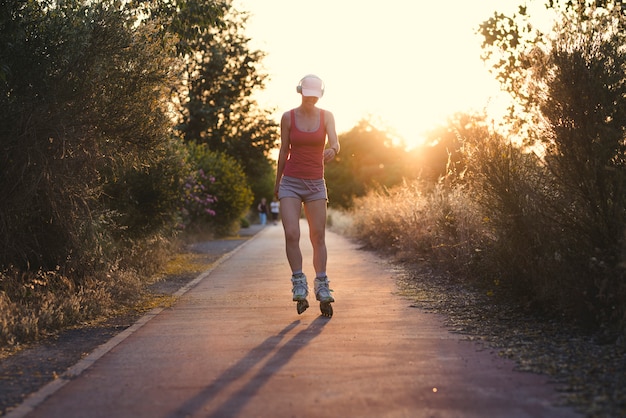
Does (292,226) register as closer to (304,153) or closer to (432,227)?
(304,153)

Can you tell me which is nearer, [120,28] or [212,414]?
[212,414]

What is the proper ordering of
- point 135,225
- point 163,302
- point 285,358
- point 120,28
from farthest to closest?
point 135,225, point 163,302, point 120,28, point 285,358

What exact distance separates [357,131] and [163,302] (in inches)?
3564

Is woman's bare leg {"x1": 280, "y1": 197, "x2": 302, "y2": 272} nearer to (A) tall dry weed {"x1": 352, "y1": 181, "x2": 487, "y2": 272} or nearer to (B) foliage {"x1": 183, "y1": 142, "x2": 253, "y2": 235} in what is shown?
(A) tall dry weed {"x1": 352, "y1": 181, "x2": 487, "y2": 272}

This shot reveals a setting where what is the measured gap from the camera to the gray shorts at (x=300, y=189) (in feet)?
27.3

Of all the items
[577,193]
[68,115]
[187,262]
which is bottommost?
[187,262]

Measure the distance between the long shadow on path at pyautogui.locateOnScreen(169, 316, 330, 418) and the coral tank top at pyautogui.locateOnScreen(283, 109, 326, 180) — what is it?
1522 millimetres

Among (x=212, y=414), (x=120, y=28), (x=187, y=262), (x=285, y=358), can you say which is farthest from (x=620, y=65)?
(x=187, y=262)

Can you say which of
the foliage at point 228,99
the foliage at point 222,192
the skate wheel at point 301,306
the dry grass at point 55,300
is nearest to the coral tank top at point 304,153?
the skate wheel at point 301,306

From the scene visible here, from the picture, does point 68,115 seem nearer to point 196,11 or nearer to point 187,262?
point 196,11

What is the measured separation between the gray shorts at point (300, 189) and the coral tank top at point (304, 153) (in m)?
0.05

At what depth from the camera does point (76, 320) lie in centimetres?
834

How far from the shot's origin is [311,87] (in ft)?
27.2

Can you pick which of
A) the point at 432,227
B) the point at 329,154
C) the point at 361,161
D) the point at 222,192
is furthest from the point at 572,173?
the point at 361,161
